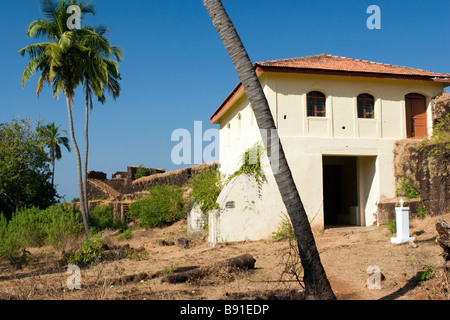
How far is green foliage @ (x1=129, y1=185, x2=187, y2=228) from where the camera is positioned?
22.2m

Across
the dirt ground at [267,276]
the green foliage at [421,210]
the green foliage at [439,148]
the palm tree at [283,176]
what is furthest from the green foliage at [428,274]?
the green foliage at [421,210]

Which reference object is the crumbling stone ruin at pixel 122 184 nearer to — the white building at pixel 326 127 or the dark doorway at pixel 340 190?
the dark doorway at pixel 340 190

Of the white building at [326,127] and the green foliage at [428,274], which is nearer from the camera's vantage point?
the green foliage at [428,274]

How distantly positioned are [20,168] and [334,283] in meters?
20.0

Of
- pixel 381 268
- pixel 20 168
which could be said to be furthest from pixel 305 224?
pixel 20 168

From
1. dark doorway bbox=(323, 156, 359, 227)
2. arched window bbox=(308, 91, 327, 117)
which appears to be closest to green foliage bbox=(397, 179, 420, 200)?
dark doorway bbox=(323, 156, 359, 227)

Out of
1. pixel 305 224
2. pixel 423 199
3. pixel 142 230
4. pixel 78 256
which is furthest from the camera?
pixel 142 230

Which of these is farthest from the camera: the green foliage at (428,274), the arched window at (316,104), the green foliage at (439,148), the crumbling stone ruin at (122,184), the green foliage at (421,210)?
the crumbling stone ruin at (122,184)

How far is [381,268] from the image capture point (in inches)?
323

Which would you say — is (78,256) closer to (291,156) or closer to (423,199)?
(291,156)

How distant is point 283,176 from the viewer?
223 inches

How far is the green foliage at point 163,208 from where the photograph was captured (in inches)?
872

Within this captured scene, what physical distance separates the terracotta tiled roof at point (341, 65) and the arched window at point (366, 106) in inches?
39.5

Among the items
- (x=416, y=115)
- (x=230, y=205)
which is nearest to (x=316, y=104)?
(x=416, y=115)
